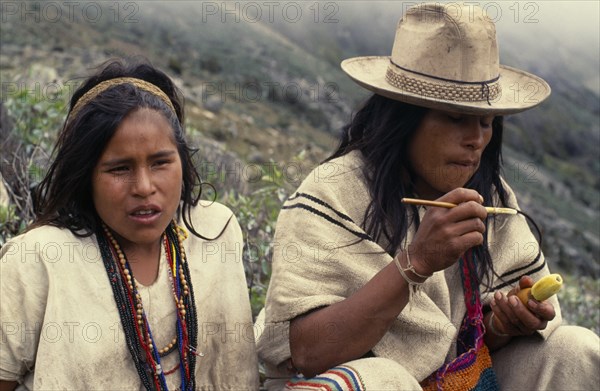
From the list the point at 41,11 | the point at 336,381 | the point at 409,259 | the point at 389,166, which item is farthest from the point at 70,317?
the point at 41,11

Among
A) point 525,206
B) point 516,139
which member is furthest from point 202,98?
point 516,139

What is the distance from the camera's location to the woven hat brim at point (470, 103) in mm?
2727

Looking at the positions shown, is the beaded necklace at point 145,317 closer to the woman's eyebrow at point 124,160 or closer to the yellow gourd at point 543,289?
the woman's eyebrow at point 124,160

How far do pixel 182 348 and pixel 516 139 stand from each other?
30.1m

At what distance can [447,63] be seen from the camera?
9.19ft

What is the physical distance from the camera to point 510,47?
42.4 meters

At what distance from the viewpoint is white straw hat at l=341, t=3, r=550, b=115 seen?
2.76m

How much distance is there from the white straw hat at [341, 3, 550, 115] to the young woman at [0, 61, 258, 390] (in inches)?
31.2

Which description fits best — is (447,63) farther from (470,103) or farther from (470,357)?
(470,357)

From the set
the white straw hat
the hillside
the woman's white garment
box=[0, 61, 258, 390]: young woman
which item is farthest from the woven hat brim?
the hillside

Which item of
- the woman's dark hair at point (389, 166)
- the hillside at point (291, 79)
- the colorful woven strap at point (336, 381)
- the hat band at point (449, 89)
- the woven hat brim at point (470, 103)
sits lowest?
the hillside at point (291, 79)

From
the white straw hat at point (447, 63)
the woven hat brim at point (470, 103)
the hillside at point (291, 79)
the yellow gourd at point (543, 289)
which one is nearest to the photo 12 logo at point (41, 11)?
the hillside at point (291, 79)

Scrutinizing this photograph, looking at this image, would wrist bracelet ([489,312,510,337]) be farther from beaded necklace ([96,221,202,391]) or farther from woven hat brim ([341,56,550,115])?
beaded necklace ([96,221,202,391])

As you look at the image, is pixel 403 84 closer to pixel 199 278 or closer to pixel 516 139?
pixel 199 278
